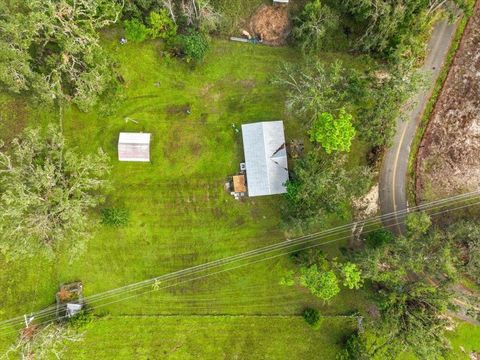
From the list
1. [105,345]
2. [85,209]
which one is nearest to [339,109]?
[85,209]

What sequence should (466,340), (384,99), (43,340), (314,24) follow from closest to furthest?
(384,99), (43,340), (314,24), (466,340)

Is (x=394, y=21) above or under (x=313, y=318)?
above

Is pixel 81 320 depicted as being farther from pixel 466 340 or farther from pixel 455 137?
pixel 455 137

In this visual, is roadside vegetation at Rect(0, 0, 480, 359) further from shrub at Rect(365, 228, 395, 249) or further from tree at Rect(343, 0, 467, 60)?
tree at Rect(343, 0, 467, 60)

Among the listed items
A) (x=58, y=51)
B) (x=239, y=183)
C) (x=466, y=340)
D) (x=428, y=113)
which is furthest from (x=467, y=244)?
(x=58, y=51)

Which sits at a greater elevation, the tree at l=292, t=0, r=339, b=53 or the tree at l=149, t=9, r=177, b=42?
the tree at l=149, t=9, r=177, b=42

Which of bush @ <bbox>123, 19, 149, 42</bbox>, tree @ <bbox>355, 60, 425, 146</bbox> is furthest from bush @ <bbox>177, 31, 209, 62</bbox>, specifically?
tree @ <bbox>355, 60, 425, 146</bbox>

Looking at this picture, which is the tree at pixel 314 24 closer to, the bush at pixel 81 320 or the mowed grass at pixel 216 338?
the mowed grass at pixel 216 338
